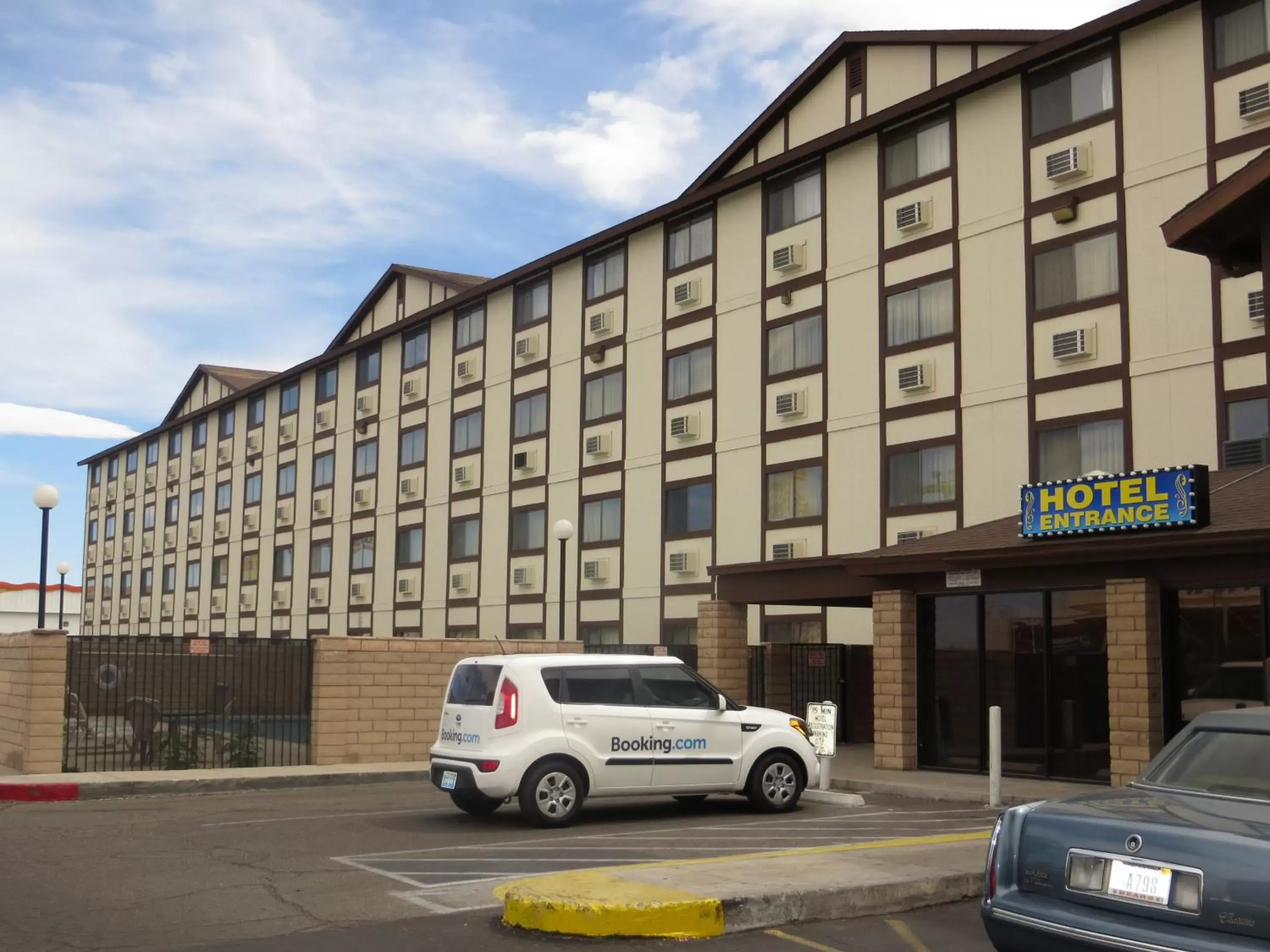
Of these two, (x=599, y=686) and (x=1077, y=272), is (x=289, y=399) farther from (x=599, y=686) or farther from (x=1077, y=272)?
(x=599, y=686)

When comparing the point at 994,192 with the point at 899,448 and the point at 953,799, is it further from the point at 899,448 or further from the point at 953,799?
the point at 953,799

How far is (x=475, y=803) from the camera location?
1492 centimetres

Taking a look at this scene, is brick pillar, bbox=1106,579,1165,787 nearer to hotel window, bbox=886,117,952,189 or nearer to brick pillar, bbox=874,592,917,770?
brick pillar, bbox=874,592,917,770

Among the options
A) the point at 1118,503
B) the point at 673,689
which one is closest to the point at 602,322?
the point at 1118,503

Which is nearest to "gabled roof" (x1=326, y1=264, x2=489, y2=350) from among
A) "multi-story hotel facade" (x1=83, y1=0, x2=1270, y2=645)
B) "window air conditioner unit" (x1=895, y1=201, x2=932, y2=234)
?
"multi-story hotel facade" (x1=83, y1=0, x2=1270, y2=645)

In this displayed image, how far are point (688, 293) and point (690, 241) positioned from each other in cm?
160

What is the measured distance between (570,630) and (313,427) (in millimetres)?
19248

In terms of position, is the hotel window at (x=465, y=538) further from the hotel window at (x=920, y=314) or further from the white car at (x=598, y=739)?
the white car at (x=598, y=739)

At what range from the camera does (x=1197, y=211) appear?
1420 centimetres

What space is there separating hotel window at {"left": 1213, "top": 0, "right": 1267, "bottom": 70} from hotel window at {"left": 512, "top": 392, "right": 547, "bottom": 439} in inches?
847

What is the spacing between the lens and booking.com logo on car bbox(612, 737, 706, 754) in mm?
14484

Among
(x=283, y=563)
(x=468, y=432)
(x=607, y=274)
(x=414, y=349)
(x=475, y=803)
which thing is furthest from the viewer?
(x=283, y=563)

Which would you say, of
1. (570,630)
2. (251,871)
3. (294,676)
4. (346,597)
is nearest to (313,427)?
(346,597)

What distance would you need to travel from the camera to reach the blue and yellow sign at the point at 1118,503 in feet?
53.8
